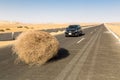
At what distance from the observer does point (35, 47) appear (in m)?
11.4

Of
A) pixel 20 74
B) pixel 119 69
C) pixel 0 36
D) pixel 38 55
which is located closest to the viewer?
pixel 20 74

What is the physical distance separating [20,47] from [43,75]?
296 centimetres

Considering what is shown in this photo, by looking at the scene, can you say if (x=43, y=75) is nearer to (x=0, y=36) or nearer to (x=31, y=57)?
(x=31, y=57)

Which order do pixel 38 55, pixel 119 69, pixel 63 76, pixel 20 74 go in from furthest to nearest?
pixel 38 55
pixel 119 69
pixel 20 74
pixel 63 76

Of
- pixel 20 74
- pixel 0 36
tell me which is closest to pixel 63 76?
pixel 20 74

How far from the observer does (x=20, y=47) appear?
11695 millimetres

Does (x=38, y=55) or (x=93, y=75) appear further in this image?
(x=38, y=55)

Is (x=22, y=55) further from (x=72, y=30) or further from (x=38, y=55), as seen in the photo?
(x=72, y=30)

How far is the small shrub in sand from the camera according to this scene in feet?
37.2

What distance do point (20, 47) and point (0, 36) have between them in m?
20.3

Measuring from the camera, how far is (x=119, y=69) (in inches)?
408

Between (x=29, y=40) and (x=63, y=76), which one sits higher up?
(x=29, y=40)

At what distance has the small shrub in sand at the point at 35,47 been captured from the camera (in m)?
11.3

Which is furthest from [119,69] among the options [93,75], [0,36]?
[0,36]
